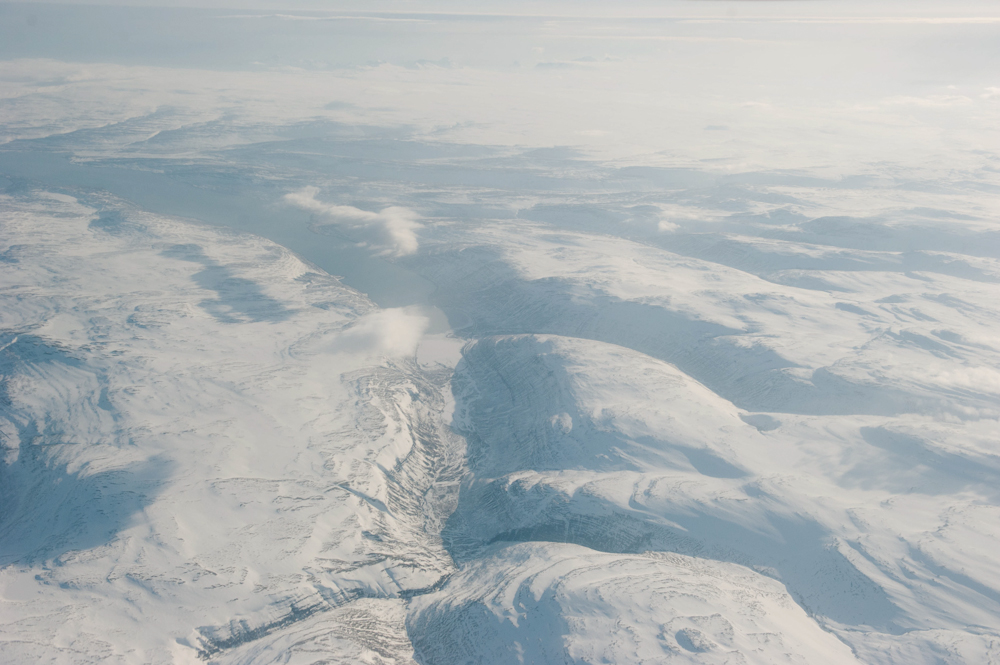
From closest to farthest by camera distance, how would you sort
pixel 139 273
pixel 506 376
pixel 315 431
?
pixel 315 431 → pixel 506 376 → pixel 139 273

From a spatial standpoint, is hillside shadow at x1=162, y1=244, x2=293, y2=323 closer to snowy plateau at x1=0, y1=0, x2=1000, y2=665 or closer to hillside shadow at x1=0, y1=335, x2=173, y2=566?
snowy plateau at x1=0, y1=0, x2=1000, y2=665

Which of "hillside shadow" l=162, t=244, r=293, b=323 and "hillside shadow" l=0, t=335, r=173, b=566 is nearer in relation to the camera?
"hillside shadow" l=0, t=335, r=173, b=566

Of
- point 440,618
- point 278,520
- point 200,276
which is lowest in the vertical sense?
point 440,618

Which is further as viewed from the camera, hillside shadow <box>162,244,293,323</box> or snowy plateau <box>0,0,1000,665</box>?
hillside shadow <box>162,244,293,323</box>

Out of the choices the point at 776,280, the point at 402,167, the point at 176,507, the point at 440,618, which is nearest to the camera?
the point at 440,618

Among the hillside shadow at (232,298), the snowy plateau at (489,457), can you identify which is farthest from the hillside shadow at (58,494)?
the hillside shadow at (232,298)

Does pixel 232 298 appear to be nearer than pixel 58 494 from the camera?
No

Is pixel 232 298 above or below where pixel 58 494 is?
above

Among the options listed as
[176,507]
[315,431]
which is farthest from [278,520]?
[315,431]

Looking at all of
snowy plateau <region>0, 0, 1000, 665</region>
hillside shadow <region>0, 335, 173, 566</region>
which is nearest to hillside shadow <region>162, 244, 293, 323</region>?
snowy plateau <region>0, 0, 1000, 665</region>

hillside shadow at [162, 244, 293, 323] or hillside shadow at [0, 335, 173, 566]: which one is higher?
hillside shadow at [162, 244, 293, 323]

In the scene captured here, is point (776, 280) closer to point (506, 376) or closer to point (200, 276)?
point (506, 376)
